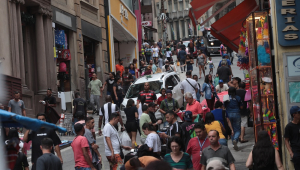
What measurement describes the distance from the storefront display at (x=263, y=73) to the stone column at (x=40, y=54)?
12061 millimetres

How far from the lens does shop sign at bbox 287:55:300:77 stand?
1114 cm

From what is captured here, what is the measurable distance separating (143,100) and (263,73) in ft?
18.1

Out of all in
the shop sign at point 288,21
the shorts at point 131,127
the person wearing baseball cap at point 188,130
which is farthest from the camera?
the shorts at point 131,127

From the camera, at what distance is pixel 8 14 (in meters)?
19.3

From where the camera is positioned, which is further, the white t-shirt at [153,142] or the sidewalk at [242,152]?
the sidewalk at [242,152]

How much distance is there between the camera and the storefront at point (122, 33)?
33.7 meters

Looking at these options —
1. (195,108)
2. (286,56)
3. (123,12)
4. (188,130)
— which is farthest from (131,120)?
(123,12)

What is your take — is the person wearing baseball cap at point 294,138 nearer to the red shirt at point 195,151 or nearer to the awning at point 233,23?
the red shirt at point 195,151

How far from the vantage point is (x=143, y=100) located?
16.6 meters

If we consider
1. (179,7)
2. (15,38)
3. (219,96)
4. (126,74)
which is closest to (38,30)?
(15,38)

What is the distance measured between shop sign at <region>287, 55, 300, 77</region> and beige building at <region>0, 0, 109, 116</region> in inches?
329

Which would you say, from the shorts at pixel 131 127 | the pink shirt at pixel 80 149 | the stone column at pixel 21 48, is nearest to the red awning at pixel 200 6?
the shorts at pixel 131 127

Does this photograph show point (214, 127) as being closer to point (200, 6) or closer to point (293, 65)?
point (293, 65)

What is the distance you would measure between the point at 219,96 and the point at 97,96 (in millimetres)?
6331
